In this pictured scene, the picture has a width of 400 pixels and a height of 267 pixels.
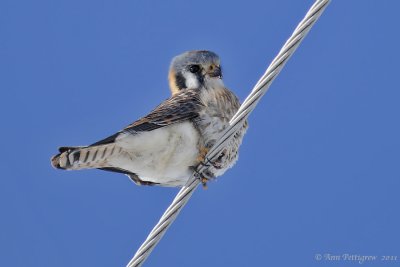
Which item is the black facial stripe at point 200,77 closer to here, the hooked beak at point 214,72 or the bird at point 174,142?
the hooked beak at point 214,72

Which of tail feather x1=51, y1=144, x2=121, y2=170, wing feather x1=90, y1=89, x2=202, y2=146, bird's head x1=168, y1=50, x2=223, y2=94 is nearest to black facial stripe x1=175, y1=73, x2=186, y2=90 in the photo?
bird's head x1=168, y1=50, x2=223, y2=94

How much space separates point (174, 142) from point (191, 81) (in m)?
0.91

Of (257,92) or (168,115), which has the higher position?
(168,115)

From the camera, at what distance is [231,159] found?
18.9ft

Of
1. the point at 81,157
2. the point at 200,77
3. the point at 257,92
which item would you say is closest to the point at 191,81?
the point at 200,77

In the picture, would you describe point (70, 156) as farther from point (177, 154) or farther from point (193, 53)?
point (193, 53)

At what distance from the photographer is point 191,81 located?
6.19m

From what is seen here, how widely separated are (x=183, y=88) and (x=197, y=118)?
0.78 m

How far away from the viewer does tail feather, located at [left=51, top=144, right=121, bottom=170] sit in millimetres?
4805

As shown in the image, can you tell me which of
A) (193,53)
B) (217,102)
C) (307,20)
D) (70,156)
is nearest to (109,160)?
(70,156)

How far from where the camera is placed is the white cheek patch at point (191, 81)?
241 inches

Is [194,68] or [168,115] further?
[194,68]

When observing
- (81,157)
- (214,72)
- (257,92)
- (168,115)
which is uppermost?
(214,72)

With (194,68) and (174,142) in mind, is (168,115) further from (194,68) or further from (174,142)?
(194,68)
